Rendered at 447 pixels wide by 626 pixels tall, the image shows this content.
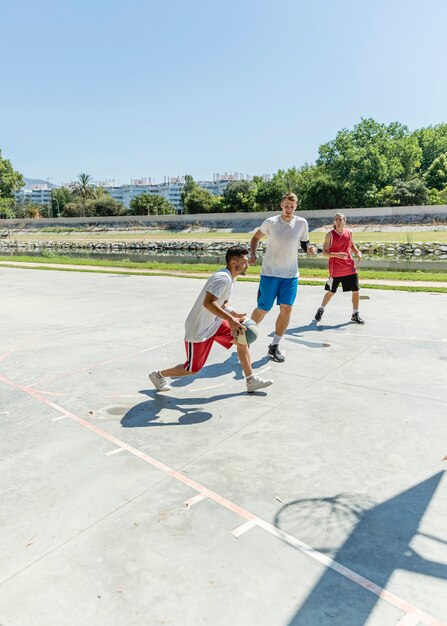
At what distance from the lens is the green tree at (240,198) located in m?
77.4

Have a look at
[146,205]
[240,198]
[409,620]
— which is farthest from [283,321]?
[146,205]

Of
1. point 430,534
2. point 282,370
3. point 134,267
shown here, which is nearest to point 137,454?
point 430,534

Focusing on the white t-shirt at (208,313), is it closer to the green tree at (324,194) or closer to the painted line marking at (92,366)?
the painted line marking at (92,366)

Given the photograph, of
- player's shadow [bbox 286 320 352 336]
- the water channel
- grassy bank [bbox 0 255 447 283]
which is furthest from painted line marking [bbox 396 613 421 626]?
the water channel

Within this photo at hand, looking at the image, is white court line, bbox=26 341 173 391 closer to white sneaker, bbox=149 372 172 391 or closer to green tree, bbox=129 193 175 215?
white sneaker, bbox=149 372 172 391

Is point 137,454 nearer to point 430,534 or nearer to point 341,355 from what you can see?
point 430,534

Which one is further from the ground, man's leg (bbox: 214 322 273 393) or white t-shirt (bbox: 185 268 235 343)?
white t-shirt (bbox: 185 268 235 343)

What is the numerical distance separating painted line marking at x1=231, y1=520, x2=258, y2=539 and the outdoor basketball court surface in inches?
0.5

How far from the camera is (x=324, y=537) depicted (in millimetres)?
2715

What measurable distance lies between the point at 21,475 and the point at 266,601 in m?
2.02

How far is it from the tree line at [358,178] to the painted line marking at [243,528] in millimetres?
64188

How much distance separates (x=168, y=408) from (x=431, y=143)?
272 ft

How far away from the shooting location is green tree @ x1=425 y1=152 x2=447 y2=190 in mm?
67125

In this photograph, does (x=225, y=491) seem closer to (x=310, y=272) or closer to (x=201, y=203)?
(x=310, y=272)
